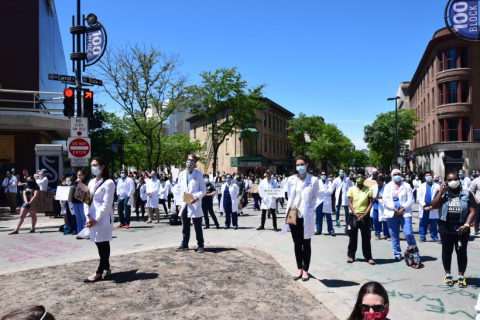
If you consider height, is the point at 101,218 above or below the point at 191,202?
below

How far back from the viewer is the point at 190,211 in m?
8.87

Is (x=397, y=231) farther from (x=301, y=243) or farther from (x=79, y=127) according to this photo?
(x=79, y=127)

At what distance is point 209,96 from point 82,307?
3226cm

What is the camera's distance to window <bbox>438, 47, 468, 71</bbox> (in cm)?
4116

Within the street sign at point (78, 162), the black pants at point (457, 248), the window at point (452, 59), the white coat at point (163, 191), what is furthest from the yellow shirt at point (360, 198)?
the window at point (452, 59)

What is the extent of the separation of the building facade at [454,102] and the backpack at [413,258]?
36821 millimetres

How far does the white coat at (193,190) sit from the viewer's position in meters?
8.88

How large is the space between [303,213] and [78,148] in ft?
25.7

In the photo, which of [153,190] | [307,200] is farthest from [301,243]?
[153,190]

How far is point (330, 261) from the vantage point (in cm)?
825

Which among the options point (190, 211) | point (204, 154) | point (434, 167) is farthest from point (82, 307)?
point (204, 154)

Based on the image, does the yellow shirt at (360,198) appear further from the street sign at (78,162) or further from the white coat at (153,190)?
the white coat at (153,190)

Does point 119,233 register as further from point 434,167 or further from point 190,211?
point 434,167

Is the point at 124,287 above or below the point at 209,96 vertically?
below
